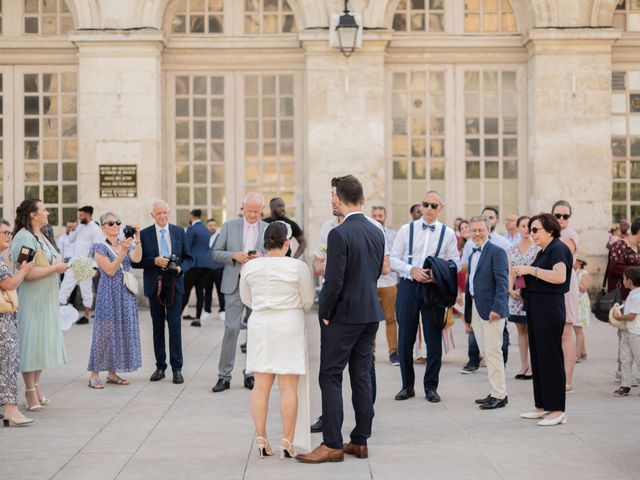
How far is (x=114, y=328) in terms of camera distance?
33.6 feet

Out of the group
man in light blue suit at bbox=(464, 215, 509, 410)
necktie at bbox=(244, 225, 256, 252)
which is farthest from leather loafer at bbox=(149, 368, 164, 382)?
man in light blue suit at bbox=(464, 215, 509, 410)

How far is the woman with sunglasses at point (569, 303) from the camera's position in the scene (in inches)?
380

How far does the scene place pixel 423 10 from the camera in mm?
17812

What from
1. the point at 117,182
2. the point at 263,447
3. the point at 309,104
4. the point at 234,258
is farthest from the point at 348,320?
the point at 117,182

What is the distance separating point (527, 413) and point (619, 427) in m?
0.79

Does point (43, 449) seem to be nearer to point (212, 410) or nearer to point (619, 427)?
point (212, 410)

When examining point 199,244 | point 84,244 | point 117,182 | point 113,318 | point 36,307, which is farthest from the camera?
point 117,182

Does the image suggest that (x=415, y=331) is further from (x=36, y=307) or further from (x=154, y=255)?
(x=36, y=307)

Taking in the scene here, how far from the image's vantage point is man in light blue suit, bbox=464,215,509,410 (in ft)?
29.3

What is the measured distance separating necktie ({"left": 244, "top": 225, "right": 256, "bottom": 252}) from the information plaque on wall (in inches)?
285

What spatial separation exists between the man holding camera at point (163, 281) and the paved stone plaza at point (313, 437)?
0.92 feet

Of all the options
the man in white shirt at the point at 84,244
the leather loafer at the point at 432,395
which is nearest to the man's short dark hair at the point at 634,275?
the leather loafer at the point at 432,395

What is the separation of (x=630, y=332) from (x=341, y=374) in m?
3.67

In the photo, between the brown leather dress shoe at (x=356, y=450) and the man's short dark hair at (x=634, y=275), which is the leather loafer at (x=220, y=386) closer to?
the brown leather dress shoe at (x=356, y=450)
